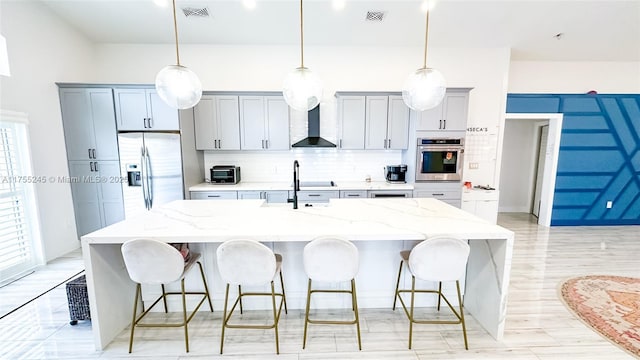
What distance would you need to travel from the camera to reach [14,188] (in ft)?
10.5

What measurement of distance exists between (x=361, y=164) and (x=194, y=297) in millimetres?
3291

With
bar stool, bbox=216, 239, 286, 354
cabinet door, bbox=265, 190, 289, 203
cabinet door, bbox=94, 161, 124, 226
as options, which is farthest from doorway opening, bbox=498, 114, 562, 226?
cabinet door, bbox=94, 161, 124, 226

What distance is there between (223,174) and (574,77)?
6504mm

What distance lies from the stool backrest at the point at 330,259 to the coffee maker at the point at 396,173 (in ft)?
9.50

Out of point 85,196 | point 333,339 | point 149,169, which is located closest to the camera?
point 333,339

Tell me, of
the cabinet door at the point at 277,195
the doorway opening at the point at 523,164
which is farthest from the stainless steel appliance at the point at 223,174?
the doorway opening at the point at 523,164

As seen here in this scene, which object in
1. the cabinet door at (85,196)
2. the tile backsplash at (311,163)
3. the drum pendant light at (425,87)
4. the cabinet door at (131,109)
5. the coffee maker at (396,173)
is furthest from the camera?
the tile backsplash at (311,163)

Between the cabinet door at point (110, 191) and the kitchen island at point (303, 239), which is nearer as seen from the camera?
the kitchen island at point (303, 239)

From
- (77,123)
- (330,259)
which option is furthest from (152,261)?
(77,123)

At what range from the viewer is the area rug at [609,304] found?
219cm

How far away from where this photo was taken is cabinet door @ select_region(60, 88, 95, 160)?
379cm

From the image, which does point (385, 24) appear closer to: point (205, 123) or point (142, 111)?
point (205, 123)

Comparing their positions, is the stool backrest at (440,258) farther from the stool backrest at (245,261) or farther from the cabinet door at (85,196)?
the cabinet door at (85,196)

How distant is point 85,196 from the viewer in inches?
157
